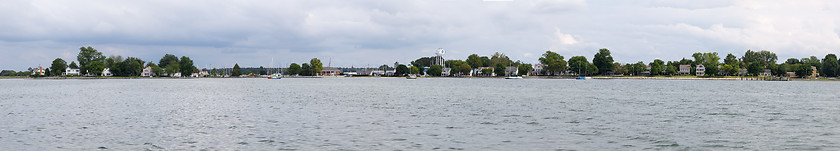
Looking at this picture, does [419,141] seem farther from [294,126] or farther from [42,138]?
[42,138]

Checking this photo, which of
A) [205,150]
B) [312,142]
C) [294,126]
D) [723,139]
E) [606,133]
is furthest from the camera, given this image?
[294,126]

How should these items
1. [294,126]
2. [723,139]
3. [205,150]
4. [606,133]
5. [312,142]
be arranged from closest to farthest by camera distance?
[205,150], [312,142], [723,139], [606,133], [294,126]

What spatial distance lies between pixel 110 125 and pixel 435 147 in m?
17.2

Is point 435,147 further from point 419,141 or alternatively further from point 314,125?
point 314,125

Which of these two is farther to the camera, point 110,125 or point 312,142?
point 110,125

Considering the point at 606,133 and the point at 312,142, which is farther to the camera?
the point at 606,133

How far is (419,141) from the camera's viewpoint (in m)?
20.8

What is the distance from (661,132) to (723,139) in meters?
2.93

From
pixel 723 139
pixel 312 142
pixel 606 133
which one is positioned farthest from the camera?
pixel 606 133

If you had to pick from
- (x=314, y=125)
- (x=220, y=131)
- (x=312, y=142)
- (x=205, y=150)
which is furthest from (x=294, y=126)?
(x=205, y=150)

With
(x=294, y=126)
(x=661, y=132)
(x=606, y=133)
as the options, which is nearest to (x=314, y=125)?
(x=294, y=126)

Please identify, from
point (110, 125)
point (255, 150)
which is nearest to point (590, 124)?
point (255, 150)

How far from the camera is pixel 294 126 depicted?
2655cm

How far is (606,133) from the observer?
23.8 meters
